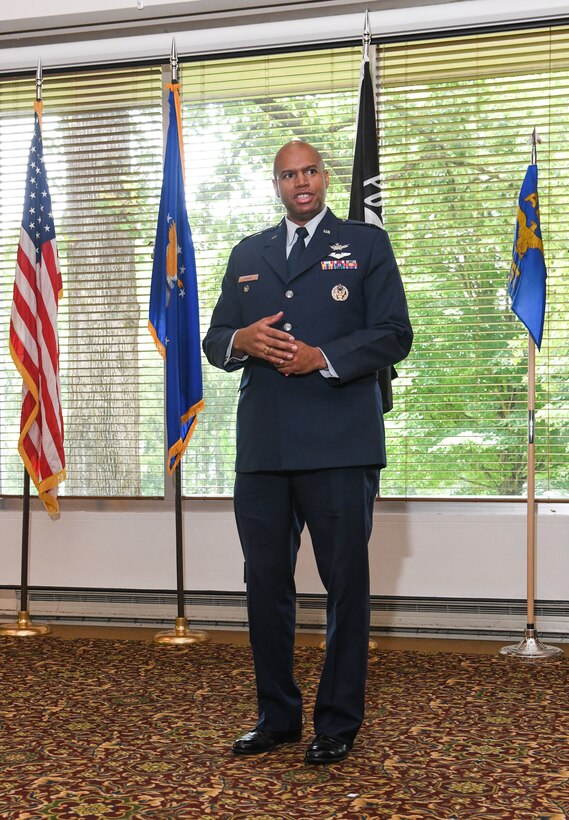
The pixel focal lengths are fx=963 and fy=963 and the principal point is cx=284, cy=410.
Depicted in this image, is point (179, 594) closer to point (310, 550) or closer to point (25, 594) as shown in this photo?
point (310, 550)

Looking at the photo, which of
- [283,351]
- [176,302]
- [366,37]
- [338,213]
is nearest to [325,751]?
[283,351]

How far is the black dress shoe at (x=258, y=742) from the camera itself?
Result: 250 cm

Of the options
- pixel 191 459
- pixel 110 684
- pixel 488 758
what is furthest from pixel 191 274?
pixel 488 758

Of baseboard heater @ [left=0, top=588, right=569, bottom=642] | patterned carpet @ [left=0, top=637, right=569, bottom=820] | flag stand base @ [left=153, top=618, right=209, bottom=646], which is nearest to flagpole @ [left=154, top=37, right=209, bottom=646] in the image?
flag stand base @ [left=153, top=618, right=209, bottom=646]

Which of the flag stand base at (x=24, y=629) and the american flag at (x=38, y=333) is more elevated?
the american flag at (x=38, y=333)

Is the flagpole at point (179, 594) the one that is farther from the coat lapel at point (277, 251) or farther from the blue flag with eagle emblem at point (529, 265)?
the coat lapel at point (277, 251)

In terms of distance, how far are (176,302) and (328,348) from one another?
2120 millimetres

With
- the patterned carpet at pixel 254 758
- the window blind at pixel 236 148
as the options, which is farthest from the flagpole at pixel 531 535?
the window blind at pixel 236 148

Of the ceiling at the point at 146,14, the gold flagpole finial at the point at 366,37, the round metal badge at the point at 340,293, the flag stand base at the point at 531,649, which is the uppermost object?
the ceiling at the point at 146,14

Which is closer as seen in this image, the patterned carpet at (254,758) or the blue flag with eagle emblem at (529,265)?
the patterned carpet at (254,758)

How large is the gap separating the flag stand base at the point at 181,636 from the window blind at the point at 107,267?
776 millimetres

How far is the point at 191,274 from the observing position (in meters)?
4.39

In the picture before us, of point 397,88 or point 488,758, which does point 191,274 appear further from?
point 488,758

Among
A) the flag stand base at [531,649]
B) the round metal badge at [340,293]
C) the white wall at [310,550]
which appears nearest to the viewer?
the round metal badge at [340,293]
